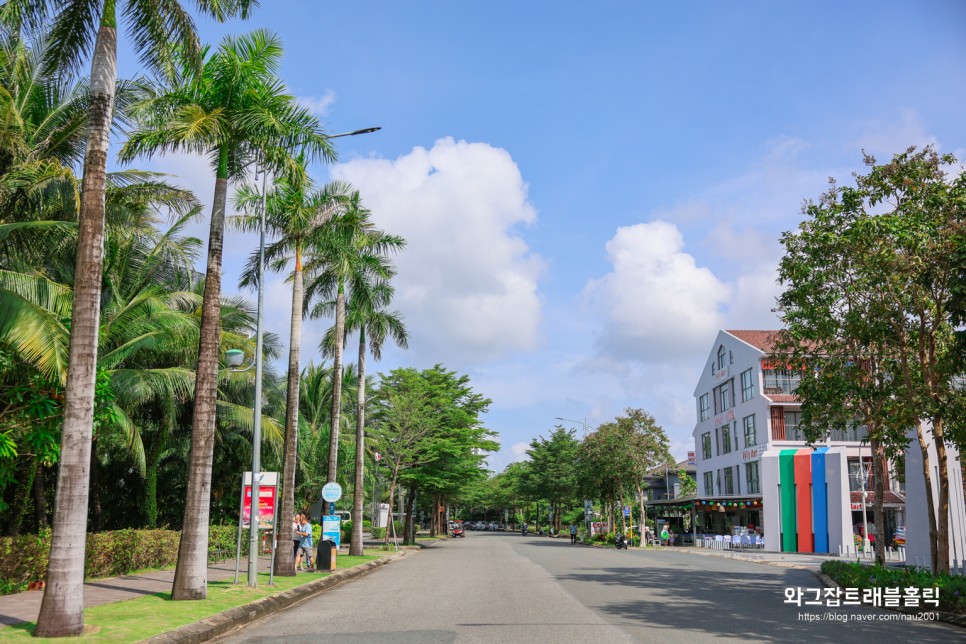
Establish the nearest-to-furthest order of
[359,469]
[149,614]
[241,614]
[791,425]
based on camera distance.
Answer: [149,614], [241,614], [359,469], [791,425]

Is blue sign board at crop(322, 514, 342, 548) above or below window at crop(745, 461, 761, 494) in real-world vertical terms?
below

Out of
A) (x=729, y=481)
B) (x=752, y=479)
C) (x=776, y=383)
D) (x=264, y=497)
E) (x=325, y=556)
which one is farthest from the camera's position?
(x=729, y=481)

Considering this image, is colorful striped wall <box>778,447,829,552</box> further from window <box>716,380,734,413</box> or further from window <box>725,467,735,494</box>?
window <box>716,380,734,413</box>

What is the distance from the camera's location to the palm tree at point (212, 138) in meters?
14.3

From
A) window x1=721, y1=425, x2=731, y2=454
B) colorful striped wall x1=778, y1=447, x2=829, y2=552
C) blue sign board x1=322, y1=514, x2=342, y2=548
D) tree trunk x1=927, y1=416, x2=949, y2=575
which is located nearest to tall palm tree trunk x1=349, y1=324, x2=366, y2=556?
blue sign board x1=322, y1=514, x2=342, y2=548

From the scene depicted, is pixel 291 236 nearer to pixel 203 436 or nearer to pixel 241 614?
pixel 203 436

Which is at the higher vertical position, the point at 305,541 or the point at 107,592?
the point at 305,541

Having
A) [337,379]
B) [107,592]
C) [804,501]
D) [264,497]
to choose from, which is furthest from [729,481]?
[107,592]

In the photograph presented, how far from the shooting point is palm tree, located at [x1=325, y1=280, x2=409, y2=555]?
29.0 metres

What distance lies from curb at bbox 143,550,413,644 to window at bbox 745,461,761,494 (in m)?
35.1

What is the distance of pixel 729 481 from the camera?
54562mm

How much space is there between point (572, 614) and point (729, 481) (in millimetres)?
44799

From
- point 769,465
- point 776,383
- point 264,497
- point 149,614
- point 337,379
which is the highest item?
point 776,383

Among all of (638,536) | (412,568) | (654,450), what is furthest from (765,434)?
(412,568)
